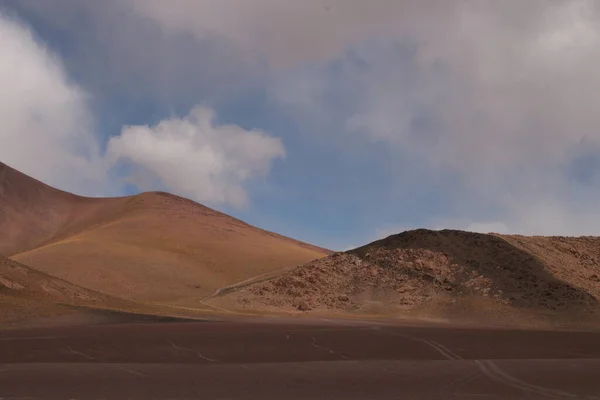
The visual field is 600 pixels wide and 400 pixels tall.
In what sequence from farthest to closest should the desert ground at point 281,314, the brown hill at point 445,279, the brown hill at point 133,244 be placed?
1. the brown hill at point 133,244
2. the brown hill at point 445,279
3. the desert ground at point 281,314

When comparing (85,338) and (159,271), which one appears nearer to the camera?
(85,338)

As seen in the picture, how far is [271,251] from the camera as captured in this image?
103000 mm

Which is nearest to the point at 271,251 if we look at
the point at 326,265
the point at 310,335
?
the point at 326,265

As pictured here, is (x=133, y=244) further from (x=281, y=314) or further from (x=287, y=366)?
(x=287, y=366)

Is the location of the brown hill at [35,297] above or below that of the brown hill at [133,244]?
below

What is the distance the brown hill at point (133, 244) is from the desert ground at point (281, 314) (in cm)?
46

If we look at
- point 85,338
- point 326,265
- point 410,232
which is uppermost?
point 410,232

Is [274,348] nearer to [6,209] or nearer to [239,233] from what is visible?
[239,233]

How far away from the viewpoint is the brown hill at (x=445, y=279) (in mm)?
49594

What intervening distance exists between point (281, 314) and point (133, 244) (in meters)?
47.9

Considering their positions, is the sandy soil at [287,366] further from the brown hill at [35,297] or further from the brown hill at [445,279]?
the brown hill at [445,279]

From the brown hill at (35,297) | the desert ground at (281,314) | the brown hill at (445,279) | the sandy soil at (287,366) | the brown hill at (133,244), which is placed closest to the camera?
the sandy soil at (287,366)

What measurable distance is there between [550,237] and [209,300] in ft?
118

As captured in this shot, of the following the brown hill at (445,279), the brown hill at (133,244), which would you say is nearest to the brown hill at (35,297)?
the brown hill at (445,279)
